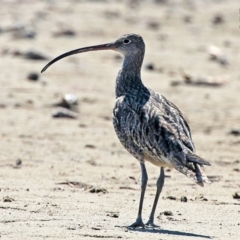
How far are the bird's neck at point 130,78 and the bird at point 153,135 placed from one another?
0.5 inches

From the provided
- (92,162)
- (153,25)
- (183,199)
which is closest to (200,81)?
(92,162)

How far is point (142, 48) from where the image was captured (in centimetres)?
1031

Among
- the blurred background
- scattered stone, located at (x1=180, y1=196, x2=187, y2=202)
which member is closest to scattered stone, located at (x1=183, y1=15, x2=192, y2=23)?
the blurred background

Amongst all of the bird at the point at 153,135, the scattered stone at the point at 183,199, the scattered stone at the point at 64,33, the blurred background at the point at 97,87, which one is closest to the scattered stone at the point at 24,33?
the blurred background at the point at 97,87

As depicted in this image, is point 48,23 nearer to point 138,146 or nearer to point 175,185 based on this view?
point 175,185

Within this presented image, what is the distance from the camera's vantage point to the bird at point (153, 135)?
8516 millimetres

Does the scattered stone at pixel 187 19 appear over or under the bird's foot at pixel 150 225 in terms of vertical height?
over

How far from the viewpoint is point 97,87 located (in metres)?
16.6

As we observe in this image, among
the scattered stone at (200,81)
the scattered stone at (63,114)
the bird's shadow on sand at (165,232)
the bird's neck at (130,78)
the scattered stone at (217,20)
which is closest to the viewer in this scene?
the bird's shadow on sand at (165,232)

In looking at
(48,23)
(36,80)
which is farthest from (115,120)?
(48,23)

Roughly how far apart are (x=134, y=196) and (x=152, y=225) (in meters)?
1.27

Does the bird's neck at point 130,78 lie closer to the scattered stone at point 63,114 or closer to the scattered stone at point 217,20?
the scattered stone at point 63,114

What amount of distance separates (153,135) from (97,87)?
7.85 m

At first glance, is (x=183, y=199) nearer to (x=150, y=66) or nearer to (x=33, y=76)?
(x=33, y=76)
